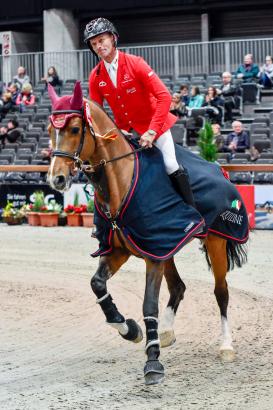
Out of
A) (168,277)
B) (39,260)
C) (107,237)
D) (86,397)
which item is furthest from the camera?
(39,260)

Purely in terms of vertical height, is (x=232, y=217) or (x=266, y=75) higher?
(x=266, y=75)

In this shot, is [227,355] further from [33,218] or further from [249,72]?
[249,72]

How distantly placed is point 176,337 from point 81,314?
4.47 ft

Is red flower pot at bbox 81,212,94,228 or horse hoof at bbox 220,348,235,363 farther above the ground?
horse hoof at bbox 220,348,235,363

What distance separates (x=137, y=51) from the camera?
25203 millimetres

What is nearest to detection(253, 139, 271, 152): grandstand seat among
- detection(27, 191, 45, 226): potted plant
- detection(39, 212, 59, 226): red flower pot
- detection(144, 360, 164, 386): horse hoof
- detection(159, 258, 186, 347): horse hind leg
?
detection(39, 212, 59, 226): red flower pot

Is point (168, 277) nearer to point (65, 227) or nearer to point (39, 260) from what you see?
point (39, 260)

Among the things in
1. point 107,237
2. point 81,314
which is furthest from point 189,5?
point 107,237

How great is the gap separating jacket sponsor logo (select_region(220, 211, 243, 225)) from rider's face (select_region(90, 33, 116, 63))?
1632 millimetres

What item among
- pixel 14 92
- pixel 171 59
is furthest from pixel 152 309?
pixel 14 92

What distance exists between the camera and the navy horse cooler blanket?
6.46 m

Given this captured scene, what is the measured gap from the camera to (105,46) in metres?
6.67

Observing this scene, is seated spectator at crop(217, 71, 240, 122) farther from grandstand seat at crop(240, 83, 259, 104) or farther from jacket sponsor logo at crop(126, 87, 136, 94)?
jacket sponsor logo at crop(126, 87, 136, 94)

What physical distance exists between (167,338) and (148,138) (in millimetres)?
1763
